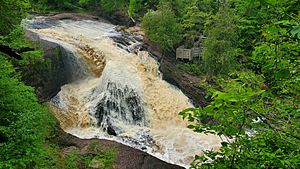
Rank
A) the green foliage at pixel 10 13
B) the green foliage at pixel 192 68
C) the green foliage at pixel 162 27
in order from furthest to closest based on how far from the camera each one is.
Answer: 1. the green foliage at pixel 192 68
2. the green foliage at pixel 162 27
3. the green foliage at pixel 10 13

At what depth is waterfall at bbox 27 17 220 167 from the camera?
1028cm

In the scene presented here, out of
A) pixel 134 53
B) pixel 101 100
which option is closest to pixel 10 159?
pixel 101 100

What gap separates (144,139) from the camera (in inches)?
406

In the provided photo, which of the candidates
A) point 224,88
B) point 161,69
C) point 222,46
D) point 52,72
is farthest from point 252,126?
point 161,69

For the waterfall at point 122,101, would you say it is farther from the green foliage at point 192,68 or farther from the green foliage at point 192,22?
the green foliage at point 192,22

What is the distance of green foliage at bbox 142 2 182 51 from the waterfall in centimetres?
130

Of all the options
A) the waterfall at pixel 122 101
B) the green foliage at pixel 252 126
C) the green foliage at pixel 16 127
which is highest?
the green foliage at pixel 252 126

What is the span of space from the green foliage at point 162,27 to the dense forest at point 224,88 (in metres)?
0.05

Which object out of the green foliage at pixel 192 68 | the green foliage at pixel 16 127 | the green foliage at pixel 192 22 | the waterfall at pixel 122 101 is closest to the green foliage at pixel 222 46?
the green foliage at pixel 192 68

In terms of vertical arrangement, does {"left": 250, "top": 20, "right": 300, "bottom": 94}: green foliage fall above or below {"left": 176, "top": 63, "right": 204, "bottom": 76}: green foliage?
above

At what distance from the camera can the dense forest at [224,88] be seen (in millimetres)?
2375

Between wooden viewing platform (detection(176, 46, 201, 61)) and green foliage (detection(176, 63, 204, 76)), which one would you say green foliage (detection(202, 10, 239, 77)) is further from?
wooden viewing platform (detection(176, 46, 201, 61))

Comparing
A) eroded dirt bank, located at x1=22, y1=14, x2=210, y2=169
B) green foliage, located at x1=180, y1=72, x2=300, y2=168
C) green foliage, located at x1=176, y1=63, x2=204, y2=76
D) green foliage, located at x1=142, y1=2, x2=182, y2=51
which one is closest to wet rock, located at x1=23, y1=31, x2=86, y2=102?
eroded dirt bank, located at x1=22, y1=14, x2=210, y2=169

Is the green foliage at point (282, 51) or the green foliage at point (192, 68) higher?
the green foliage at point (282, 51)
